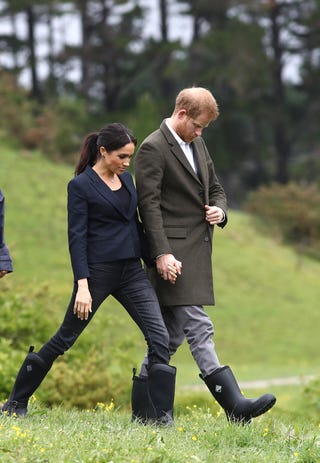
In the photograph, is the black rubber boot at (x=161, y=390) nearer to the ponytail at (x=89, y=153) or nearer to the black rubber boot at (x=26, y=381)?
the black rubber boot at (x=26, y=381)

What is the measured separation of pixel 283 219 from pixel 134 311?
79.4 ft

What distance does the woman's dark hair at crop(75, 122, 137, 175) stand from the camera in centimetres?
572

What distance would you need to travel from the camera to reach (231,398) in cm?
571

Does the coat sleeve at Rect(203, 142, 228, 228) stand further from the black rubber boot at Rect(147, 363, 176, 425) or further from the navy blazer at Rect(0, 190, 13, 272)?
the navy blazer at Rect(0, 190, 13, 272)

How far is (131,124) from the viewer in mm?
30391

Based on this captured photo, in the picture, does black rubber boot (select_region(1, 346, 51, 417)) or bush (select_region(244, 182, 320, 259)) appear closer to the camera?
black rubber boot (select_region(1, 346, 51, 417))

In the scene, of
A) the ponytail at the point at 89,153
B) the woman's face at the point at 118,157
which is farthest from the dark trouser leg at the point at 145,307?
the ponytail at the point at 89,153

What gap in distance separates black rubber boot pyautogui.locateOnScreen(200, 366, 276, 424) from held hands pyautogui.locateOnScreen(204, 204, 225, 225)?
94 cm

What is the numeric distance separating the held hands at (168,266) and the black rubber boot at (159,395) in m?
0.54

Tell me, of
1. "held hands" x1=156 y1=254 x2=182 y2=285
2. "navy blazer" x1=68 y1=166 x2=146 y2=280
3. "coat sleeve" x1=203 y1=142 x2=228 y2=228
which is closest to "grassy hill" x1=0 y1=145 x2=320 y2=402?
"coat sleeve" x1=203 y1=142 x2=228 y2=228

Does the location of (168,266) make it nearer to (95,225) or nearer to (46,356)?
(95,225)

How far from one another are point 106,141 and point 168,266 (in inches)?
33.3

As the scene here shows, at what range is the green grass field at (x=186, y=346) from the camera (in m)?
4.72

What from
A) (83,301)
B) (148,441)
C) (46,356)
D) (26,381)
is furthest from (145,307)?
(148,441)
